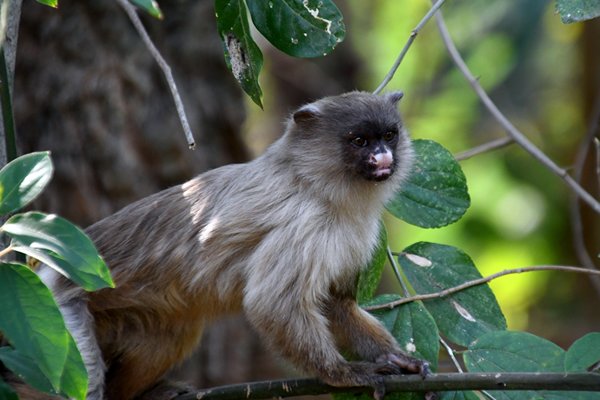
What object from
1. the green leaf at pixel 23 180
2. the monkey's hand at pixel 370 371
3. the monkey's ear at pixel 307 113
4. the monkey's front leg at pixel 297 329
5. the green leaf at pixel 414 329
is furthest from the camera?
the monkey's ear at pixel 307 113

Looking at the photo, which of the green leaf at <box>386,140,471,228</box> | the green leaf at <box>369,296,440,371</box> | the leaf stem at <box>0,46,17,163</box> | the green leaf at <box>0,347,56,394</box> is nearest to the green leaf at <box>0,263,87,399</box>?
the green leaf at <box>0,347,56,394</box>

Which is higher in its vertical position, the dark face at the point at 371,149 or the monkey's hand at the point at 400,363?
the dark face at the point at 371,149

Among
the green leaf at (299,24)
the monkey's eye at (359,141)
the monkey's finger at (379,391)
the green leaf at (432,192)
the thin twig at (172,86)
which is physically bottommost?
the monkey's finger at (379,391)

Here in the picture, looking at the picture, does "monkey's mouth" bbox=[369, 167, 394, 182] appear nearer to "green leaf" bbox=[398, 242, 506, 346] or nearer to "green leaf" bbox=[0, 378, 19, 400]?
"green leaf" bbox=[398, 242, 506, 346]

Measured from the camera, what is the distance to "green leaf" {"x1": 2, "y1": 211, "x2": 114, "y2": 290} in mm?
1966

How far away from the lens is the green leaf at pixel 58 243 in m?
1.97

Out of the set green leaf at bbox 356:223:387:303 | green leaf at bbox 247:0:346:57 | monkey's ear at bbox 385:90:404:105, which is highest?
green leaf at bbox 247:0:346:57

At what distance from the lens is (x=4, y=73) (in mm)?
2967

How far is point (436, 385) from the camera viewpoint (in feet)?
9.03

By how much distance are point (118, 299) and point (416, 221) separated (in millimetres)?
1316

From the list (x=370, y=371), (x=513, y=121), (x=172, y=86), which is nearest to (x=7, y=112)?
(x=172, y=86)

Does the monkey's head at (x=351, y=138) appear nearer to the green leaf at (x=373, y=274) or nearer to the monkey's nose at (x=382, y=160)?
the monkey's nose at (x=382, y=160)

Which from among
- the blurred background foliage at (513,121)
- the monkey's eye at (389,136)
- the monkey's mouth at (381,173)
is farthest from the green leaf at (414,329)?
the blurred background foliage at (513,121)

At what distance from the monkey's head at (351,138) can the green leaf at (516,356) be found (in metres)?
0.98
